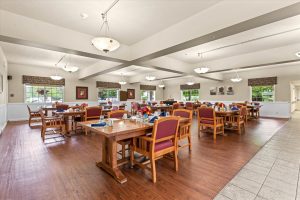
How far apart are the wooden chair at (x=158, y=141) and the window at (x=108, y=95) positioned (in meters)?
8.37

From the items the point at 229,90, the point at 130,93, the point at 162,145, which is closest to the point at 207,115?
the point at 162,145

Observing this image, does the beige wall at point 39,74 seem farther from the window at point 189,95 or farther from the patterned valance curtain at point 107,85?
the window at point 189,95

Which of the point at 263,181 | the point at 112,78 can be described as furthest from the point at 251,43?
the point at 112,78

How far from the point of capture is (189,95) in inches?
471

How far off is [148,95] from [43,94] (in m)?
7.49

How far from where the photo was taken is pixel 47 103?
824cm

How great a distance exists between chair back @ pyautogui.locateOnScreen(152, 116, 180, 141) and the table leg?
63 cm

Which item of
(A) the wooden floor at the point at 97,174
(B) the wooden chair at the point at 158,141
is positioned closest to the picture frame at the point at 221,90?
(A) the wooden floor at the point at 97,174

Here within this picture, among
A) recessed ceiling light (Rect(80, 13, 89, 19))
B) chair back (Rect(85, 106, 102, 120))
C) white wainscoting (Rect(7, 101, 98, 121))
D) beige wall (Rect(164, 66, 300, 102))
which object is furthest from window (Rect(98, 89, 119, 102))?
recessed ceiling light (Rect(80, 13, 89, 19))

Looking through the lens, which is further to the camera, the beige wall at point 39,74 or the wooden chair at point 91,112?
the beige wall at point 39,74

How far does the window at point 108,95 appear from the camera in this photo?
33.6 feet

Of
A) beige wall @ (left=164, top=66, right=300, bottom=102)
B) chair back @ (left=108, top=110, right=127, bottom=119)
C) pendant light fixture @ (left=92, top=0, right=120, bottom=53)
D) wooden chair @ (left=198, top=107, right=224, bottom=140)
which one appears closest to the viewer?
pendant light fixture @ (left=92, top=0, right=120, bottom=53)

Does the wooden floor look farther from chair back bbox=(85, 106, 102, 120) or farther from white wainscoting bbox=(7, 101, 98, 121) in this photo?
white wainscoting bbox=(7, 101, 98, 121)

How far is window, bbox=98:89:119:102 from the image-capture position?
10.2 m
